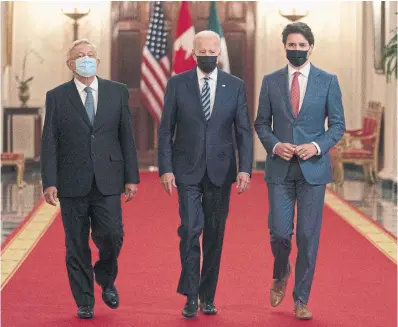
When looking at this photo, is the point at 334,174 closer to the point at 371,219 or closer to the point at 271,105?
the point at 371,219

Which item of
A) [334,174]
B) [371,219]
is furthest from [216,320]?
[334,174]

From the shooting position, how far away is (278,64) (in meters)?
18.8

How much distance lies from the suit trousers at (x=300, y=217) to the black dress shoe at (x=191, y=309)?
614 mm

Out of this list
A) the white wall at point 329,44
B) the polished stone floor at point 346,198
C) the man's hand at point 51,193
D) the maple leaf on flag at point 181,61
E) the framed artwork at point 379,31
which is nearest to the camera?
the man's hand at point 51,193

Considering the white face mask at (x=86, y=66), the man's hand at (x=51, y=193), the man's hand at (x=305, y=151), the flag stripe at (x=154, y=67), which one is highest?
the flag stripe at (x=154, y=67)

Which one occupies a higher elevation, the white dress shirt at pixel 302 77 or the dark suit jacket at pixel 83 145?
the white dress shirt at pixel 302 77

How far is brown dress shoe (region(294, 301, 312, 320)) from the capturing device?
654 cm

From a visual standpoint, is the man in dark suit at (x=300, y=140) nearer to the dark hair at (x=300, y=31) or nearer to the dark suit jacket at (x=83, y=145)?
the dark hair at (x=300, y=31)

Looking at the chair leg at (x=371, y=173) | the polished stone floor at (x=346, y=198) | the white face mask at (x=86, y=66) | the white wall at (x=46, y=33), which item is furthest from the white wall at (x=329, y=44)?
the white face mask at (x=86, y=66)

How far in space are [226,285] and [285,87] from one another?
5.95 feet

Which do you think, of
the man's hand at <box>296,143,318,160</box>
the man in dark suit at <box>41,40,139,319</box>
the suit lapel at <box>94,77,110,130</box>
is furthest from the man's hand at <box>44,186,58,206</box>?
the man's hand at <box>296,143,318,160</box>

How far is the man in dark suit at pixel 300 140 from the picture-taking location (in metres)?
6.48

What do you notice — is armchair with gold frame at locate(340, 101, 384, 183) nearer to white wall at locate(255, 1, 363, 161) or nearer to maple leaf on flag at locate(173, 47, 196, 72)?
white wall at locate(255, 1, 363, 161)

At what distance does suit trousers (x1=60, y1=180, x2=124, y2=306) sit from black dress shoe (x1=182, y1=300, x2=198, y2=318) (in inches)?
22.1
